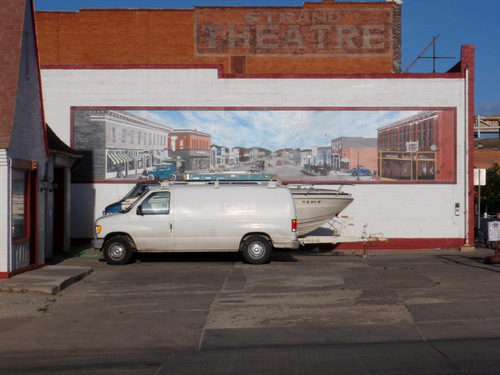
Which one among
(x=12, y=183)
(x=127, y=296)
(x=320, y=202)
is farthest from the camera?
(x=320, y=202)

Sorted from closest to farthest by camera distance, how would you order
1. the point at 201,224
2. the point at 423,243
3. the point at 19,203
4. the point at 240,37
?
1. the point at 19,203
2. the point at 201,224
3. the point at 423,243
4. the point at 240,37

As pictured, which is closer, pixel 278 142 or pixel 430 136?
pixel 430 136

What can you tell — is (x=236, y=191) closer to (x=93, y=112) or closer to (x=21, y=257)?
(x=21, y=257)

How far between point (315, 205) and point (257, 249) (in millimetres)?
3443

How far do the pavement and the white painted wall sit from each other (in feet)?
20.3

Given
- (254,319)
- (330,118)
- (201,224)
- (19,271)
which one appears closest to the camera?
(254,319)

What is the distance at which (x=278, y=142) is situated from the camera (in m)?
25.0

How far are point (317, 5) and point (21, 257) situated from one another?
75.4 feet

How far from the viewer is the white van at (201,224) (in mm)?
18609

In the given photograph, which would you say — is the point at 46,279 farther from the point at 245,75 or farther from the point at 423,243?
the point at 423,243

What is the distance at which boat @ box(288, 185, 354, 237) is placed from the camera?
839 inches

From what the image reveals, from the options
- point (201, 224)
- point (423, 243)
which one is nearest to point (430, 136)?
point (423, 243)

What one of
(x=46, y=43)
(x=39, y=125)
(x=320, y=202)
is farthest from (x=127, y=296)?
(x=46, y=43)

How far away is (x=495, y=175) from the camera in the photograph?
61469mm
